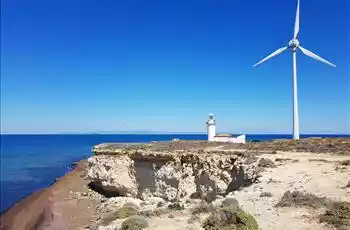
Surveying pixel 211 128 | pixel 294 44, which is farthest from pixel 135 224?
pixel 294 44

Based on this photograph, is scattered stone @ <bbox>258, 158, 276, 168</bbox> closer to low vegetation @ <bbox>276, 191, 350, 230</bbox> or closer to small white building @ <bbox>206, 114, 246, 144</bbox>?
low vegetation @ <bbox>276, 191, 350, 230</bbox>

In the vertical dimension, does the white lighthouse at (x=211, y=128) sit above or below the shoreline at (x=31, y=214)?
above

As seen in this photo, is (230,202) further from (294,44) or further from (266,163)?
(294,44)

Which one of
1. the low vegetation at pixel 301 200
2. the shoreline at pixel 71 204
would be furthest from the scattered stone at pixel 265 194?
the shoreline at pixel 71 204

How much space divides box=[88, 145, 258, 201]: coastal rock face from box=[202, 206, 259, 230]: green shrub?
26.1ft

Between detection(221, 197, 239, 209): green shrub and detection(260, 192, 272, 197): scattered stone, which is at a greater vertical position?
detection(260, 192, 272, 197): scattered stone

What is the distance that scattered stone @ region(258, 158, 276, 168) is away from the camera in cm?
2333

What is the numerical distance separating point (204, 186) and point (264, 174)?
21.0 feet

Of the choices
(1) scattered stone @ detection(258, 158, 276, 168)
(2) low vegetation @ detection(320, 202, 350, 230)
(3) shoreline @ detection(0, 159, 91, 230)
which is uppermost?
(1) scattered stone @ detection(258, 158, 276, 168)

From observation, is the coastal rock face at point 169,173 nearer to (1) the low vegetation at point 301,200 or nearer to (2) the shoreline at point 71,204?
(2) the shoreline at point 71,204

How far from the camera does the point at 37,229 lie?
27812 mm

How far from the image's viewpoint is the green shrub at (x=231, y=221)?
13570 mm

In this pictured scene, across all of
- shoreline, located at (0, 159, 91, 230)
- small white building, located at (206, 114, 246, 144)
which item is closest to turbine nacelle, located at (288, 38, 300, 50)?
small white building, located at (206, 114, 246, 144)

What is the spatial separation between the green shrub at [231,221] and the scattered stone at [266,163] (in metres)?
9.24
